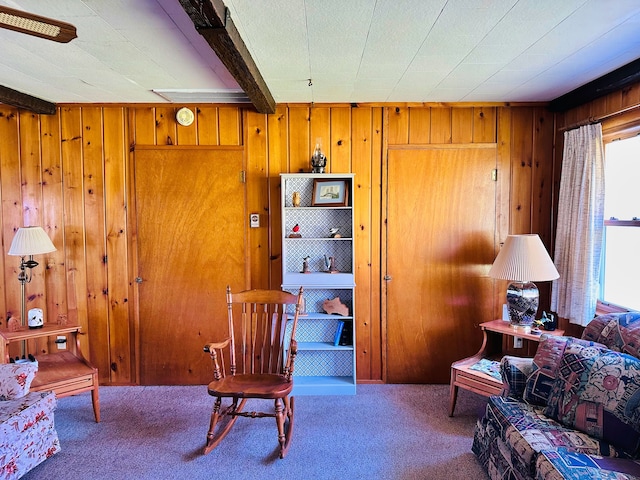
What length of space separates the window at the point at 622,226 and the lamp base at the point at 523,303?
0.54 metres

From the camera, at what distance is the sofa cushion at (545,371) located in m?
2.01

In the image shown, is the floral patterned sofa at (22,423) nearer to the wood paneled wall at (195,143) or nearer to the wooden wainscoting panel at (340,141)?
the wood paneled wall at (195,143)

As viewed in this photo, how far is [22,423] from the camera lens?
2.03 metres

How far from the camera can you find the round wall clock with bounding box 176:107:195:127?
3.16 metres

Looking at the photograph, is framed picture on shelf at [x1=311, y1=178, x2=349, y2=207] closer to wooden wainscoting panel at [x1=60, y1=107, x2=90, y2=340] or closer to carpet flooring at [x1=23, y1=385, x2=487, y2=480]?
carpet flooring at [x1=23, y1=385, x2=487, y2=480]

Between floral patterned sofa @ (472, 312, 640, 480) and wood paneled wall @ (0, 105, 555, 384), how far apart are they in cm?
138

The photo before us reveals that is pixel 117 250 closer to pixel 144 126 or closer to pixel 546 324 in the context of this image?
pixel 144 126

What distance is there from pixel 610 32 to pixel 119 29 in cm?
256

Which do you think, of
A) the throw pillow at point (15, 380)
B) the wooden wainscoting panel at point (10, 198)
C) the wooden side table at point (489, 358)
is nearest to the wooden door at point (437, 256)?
the wooden side table at point (489, 358)

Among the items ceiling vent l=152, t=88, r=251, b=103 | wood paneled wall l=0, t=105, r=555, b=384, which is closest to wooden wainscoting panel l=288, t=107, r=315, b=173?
wood paneled wall l=0, t=105, r=555, b=384

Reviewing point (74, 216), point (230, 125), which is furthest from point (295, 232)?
point (74, 216)

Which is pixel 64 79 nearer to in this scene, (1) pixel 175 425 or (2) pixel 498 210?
(1) pixel 175 425

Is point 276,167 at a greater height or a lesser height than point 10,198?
greater

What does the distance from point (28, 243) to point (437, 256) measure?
3267 millimetres
